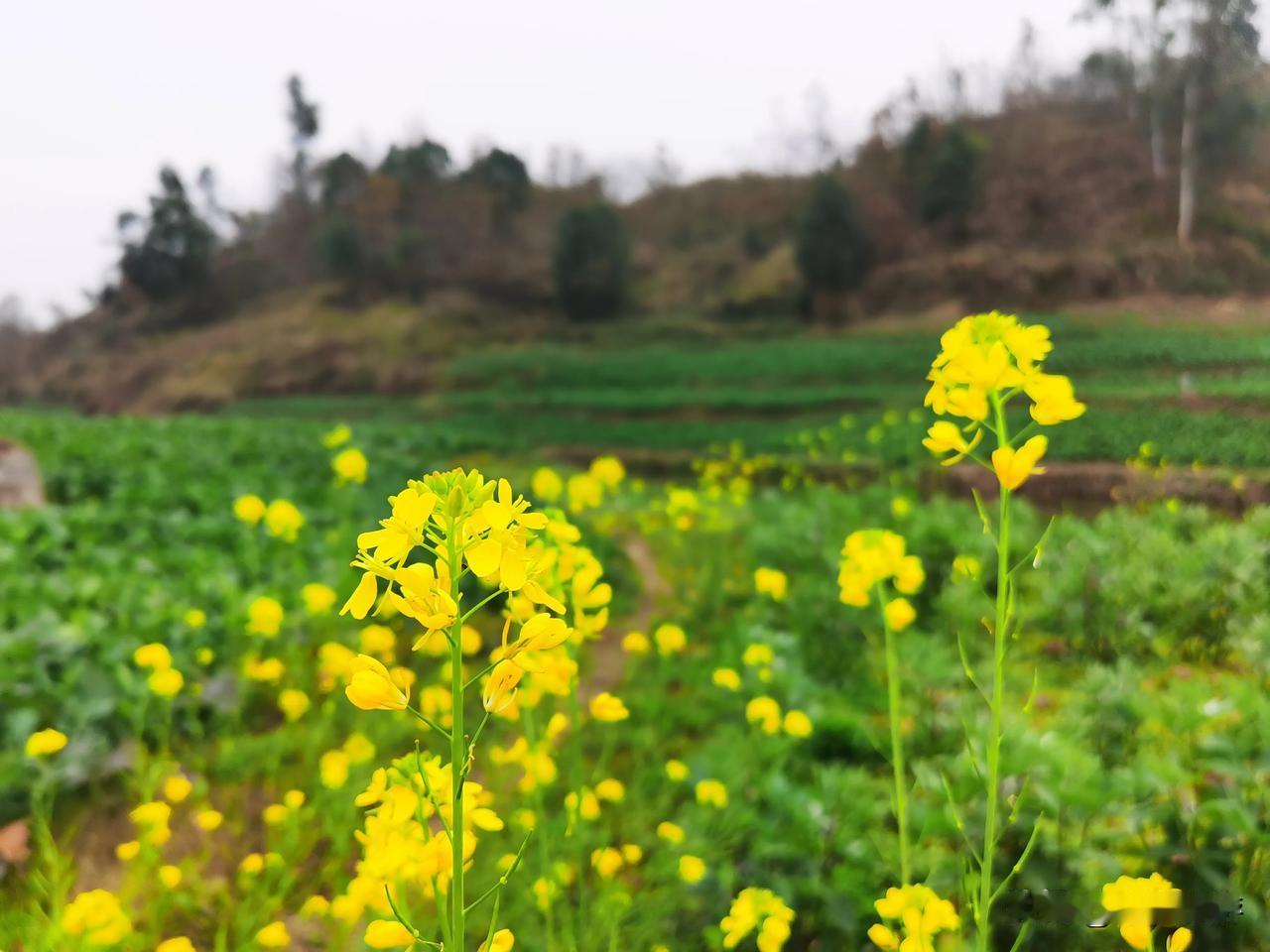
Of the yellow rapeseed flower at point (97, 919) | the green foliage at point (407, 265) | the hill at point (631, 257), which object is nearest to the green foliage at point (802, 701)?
the yellow rapeseed flower at point (97, 919)

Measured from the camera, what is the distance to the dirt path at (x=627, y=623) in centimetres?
170

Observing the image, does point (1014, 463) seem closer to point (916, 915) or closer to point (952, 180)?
point (916, 915)

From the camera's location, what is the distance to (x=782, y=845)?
3.00 ft

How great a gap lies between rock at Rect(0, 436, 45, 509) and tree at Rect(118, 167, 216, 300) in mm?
890

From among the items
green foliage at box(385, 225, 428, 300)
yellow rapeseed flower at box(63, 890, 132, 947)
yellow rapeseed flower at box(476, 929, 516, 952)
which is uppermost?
green foliage at box(385, 225, 428, 300)

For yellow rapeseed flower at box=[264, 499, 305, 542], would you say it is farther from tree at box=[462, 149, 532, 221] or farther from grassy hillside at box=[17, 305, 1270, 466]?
tree at box=[462, 149, 532, 221]

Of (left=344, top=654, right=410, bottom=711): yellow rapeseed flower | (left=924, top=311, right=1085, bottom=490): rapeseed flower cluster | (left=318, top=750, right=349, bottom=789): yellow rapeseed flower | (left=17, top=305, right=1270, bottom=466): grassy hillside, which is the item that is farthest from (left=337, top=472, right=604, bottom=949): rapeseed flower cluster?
(left=17, top=305, right=1270, bottom=466): grassy hillside

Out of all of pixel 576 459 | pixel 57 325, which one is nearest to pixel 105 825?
pixel 576 459

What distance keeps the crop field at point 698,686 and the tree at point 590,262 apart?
0.27m

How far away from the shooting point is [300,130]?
293 cm

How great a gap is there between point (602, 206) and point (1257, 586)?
2356 mm

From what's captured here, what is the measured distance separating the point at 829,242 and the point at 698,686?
1517mm

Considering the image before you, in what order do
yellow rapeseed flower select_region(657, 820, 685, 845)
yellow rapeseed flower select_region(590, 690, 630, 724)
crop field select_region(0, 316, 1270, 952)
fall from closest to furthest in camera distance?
crop field select_region(0, 316, 1270, 952) < yellow rapeseed flower select_region(590, 690, 630, 724) < yellow rapeseed flower select_region(657, 820, 685, 845)

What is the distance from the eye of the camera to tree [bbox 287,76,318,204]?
272cm
